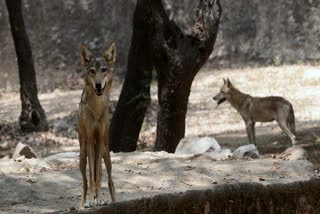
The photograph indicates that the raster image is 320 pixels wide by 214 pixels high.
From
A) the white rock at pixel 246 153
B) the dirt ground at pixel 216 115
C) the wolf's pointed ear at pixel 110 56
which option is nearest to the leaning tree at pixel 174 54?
the white rock at pixel 246 153

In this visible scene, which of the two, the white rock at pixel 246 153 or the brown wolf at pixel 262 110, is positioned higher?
the brown wolf at pixel 262 110

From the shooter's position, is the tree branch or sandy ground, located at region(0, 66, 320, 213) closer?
sandy ground, located at region(0, 66, 320, 213)

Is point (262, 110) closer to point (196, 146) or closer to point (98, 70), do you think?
point (196, 146)

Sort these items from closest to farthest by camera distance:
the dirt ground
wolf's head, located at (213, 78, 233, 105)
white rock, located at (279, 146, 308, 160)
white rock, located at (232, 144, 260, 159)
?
white rock, located at (279, 146, 308, 160) → white rock, located at (232, 144, 260, 159) → wolf's head, located at (213, 78, 233, 105) → the dirt ground

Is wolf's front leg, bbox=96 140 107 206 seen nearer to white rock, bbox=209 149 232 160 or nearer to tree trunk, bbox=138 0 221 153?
white rock, bbox=209 149 232 160

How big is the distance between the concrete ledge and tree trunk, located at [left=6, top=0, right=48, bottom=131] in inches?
399

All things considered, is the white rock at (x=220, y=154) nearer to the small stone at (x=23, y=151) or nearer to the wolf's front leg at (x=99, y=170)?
the small stone at (x=23, y=151)

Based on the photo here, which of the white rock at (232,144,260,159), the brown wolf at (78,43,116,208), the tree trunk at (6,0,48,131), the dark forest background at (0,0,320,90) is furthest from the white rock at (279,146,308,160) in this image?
the dark forest background at (0,0,320,90)

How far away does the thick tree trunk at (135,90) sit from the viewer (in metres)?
11.4

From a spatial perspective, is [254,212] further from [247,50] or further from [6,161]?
[247,50]

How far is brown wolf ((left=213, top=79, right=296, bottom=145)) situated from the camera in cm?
1125

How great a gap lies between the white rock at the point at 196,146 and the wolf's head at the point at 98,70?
4806 millimetres

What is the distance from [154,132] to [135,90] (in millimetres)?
4230

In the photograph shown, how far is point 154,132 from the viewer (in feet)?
51.2
